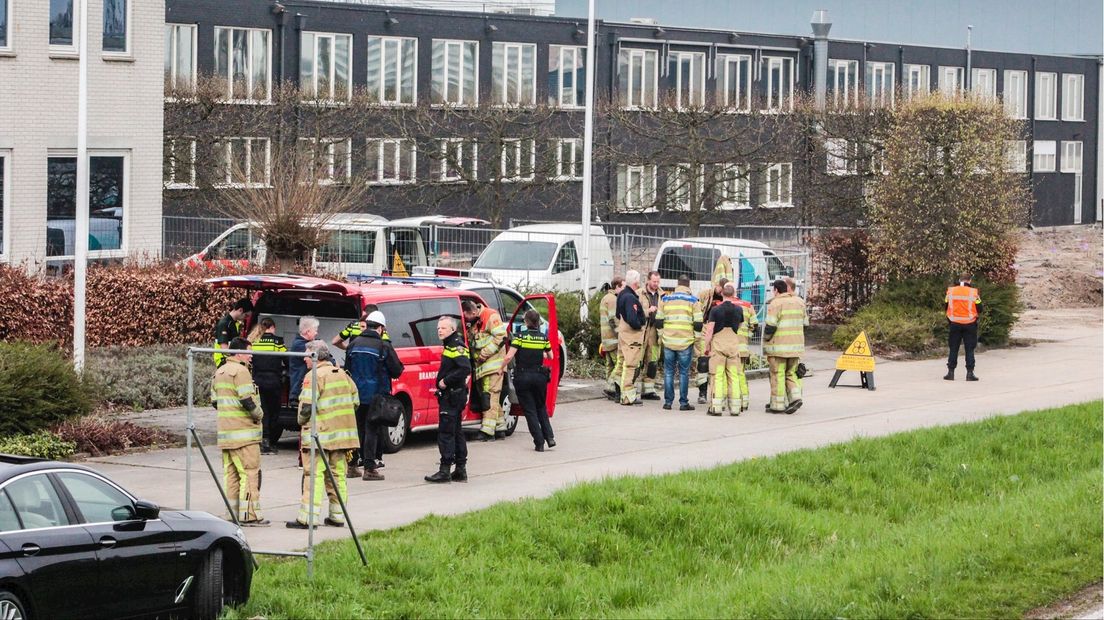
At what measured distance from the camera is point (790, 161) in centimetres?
4525

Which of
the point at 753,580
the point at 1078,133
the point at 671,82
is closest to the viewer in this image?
the point at 753,580

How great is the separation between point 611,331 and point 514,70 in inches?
1089

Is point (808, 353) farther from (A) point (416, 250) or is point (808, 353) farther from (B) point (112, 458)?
(B) point (112, 458)

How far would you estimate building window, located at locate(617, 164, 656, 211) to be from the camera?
4559 centimetres

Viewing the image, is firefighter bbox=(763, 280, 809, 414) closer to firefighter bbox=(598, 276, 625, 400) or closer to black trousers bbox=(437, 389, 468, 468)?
firefighter bbox=(598, 276, 625, 400)

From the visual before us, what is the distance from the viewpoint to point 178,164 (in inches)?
1426

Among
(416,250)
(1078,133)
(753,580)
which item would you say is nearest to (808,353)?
(416,250)

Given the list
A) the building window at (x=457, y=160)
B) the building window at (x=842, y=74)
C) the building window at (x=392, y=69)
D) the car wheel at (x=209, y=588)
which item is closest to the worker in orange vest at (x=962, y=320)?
the car wheel at (x=209, y=588)

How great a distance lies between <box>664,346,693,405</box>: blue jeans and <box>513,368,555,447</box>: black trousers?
397 centimetres

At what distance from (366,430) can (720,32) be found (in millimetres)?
39742

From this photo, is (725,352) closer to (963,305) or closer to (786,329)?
(786,329)

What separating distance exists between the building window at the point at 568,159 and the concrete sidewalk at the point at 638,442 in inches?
715

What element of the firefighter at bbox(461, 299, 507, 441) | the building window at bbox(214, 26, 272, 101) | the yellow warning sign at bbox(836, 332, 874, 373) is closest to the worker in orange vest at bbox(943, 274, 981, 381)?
the yellow warning sign at bbox(836, 332, 874, 373)

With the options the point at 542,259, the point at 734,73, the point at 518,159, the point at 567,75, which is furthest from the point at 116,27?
the point at 734,73
